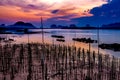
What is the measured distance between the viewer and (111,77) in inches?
669

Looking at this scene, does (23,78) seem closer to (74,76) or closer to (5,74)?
(5,74)

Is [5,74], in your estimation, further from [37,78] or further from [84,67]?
[84,67]

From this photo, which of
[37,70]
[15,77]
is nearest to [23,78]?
[15,77]

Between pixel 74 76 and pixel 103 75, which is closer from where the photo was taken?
pixel 74 76

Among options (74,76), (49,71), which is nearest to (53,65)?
(49,71)

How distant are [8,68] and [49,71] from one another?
134 inches

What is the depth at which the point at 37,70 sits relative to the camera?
17.9 m

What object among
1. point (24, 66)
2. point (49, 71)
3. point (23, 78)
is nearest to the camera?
point (23, 78)

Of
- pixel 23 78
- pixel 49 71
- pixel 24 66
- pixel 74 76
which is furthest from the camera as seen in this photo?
pixel 24 66

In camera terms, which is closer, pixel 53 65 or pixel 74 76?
pixel 74 76

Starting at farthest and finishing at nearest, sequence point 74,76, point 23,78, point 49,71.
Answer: point 49,71, point 74,76, point 23,78

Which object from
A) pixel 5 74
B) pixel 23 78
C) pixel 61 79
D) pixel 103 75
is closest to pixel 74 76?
pixel 61 79

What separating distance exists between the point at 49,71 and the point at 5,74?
372 centimetres

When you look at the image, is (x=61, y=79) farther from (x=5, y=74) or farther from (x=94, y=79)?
(x=5, y=74)
